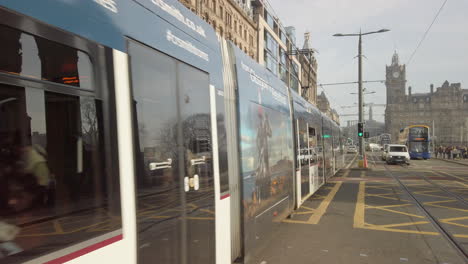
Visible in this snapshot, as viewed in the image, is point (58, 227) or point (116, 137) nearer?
point (58, 227)

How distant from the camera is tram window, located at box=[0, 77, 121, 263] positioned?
1.64m

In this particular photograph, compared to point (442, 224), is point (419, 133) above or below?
Result: above

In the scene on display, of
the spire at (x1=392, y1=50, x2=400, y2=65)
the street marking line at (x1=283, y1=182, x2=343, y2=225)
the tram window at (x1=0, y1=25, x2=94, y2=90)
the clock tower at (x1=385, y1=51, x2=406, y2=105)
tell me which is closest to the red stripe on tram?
the tram window at (x1=0, y1=25, x2=94, y2=90)

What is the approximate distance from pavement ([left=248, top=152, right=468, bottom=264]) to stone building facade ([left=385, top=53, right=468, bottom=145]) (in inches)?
4459

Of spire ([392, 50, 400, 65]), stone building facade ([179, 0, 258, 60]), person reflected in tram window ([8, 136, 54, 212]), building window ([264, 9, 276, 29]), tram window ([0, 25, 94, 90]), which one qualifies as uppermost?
spire ([392, 50, 400, 65])

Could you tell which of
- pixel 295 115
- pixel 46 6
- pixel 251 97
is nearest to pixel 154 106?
pixel 46 6

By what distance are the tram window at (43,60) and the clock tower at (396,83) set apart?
443 ft

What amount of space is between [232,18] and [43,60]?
139 feet

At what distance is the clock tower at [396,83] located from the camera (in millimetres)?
132663

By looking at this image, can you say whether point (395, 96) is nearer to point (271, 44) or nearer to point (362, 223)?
point (271, 44)

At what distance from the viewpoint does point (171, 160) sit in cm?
290

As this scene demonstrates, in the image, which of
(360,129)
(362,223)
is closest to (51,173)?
(362,223)

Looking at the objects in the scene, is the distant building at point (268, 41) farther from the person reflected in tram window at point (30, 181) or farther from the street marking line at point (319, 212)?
the person reflected in tram window at point (30, 181)

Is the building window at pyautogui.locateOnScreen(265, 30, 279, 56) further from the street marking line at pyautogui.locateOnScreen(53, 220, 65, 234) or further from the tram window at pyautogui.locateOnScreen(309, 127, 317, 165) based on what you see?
the street marking line at pyautogui.locateOnScreen(53, 220, 65, 234)
